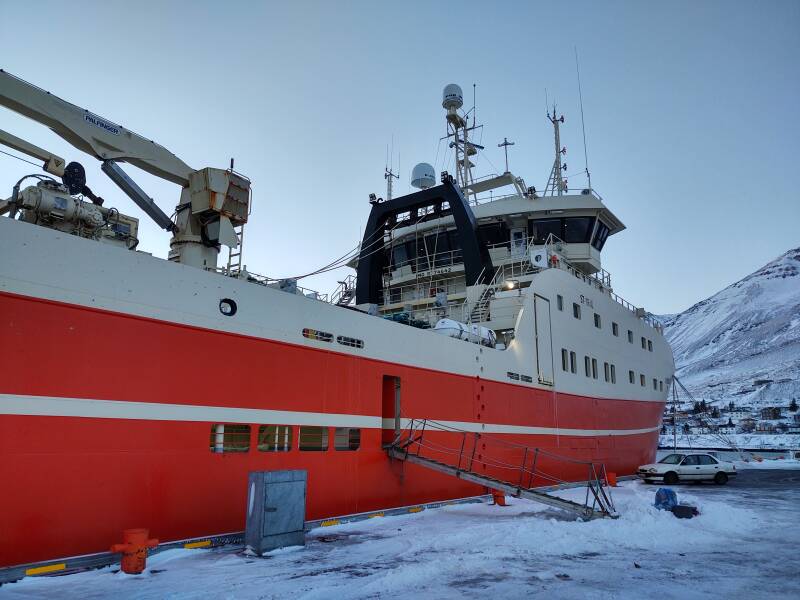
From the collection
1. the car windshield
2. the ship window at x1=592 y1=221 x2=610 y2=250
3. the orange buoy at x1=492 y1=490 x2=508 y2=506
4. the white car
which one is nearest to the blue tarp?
the orange buoy at x1=492 y1=490 x2=508 y2=506

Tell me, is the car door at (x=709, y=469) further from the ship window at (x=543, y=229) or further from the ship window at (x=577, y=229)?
the ship window at (x=543, y=229)

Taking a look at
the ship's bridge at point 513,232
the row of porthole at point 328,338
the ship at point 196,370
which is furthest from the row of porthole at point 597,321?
the row of porthole at point 328,338

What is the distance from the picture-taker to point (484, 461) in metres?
14.0

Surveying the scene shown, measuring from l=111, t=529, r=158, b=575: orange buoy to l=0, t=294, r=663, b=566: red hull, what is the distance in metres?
0.55

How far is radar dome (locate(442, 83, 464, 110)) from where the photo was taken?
23.5 meters

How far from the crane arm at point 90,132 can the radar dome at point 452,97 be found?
15.6 metres

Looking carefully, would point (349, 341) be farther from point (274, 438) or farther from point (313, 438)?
point (274, 438)

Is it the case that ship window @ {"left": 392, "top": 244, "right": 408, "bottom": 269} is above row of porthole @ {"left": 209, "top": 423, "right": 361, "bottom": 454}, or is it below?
above

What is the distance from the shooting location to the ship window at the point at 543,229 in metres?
21.0

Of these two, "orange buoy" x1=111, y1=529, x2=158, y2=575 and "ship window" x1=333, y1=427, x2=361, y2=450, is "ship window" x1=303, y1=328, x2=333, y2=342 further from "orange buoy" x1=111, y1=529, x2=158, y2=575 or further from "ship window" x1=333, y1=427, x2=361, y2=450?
"orange buoy" x1=111, y1=529, x2=158, y2=575

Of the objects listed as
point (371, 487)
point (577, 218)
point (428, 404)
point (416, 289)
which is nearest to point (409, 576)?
point (371, 487)

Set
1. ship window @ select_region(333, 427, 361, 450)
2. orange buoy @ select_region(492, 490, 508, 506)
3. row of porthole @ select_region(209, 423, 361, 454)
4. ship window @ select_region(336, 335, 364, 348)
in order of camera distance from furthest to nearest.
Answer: orange buoy @ select_region(492, 490, 508, 506), ship window @ select_region(336, 335, 364, 348), ship window @ select_region(333, 427, 361, 450), row of porthole @ select_region(209, 423, 361, 454)

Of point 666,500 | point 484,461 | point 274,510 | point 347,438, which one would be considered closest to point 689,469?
point 666,500

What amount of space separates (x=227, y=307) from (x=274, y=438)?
7.46 feet
